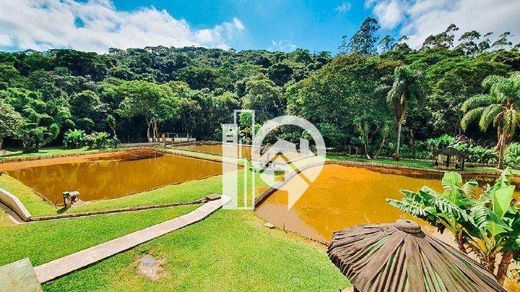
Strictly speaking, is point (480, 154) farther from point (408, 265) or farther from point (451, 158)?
point (408, 265)

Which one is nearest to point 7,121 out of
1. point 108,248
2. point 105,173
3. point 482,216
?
point 105,173

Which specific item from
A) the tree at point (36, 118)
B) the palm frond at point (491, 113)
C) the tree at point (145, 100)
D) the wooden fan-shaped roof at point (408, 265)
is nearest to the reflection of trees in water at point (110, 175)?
the tree at point (36, 118)

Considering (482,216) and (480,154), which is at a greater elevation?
(482,216)

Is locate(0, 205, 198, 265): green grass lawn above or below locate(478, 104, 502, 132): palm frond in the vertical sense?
below

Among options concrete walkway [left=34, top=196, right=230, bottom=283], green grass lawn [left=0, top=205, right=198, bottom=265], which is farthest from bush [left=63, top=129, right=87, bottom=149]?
concrete walkway [left=34, top=196, right=230, bottom=283]

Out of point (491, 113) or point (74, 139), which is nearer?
point (491, 113)

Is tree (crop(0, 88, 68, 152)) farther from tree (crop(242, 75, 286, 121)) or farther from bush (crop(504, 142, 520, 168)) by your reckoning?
bush (crop(504, 142, 520, 168))

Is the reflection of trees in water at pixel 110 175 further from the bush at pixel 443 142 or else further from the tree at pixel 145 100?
the bush at pixel 443 142

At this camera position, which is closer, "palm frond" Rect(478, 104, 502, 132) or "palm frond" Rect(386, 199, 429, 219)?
"palm frond" Rect(386, 199, 429, 219)

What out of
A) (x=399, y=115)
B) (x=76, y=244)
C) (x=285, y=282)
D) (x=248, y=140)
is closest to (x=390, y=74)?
(x=399, y=115)
